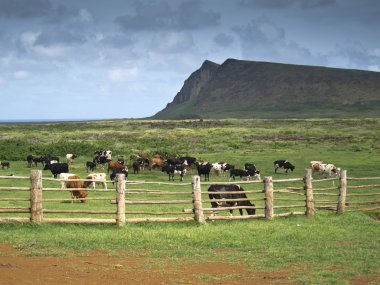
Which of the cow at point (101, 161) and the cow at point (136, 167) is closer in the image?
the cow at point (136, 167)

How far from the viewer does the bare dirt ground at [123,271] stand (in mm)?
11211

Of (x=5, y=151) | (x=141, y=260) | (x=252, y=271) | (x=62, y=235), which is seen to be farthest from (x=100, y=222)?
(x=5, y=151)

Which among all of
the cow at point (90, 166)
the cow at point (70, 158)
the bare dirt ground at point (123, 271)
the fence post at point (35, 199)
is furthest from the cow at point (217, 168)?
the bare dirt ground at point (123, 271)

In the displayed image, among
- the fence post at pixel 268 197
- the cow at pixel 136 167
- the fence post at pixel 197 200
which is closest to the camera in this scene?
the fence post at pixel 197 200

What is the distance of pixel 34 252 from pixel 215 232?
17.9 feet

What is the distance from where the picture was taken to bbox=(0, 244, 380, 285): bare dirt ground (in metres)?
11.2

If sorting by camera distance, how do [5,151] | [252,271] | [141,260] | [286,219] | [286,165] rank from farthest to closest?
[5,151] < [286,165] < [286,219] < [141,260] < [252,271]

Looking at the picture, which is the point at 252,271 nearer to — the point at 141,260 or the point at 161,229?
the point at 141,260

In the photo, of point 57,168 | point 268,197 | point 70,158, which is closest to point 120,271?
point 268,197

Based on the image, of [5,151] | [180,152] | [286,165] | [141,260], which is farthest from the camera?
[180,152]

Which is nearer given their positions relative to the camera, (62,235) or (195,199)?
(62,235)

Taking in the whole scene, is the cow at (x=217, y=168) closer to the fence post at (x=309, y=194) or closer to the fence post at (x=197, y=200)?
the fence post at (x=309, y=194)

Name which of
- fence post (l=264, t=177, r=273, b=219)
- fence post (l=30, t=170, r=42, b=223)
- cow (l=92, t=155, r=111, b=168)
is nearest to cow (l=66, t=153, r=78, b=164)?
cow (l=92, t=155, r=111, b=168)

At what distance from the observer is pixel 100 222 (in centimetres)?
1708
